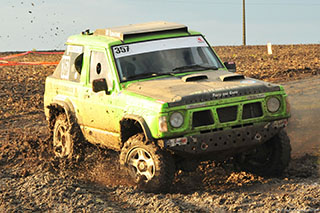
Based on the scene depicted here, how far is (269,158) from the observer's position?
28.3 ft

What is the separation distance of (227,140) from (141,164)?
3.82 ft

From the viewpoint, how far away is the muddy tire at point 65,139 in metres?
9.94

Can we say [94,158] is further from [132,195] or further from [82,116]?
[132,195]

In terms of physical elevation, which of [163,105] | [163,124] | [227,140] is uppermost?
[163,105]

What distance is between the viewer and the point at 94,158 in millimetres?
10344

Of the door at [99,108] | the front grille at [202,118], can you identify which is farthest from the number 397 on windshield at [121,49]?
the front grille at [202,118]

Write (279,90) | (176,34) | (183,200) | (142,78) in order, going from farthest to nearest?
(176,34) → (142,78) → (279,90) → (183,200)

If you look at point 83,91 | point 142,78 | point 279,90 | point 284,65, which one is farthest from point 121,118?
point 284,65

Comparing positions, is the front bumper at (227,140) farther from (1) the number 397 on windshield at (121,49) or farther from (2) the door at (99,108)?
(1) the number 397 on windshield at (121,49)

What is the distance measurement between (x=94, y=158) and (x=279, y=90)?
3.61 metres

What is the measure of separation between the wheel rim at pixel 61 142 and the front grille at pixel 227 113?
325cm

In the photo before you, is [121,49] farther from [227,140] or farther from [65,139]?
[227,140]

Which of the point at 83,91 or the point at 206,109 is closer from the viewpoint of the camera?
the point at 206,109

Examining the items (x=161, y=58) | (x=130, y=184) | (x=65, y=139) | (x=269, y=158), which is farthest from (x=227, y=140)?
(x=65, y=139)
